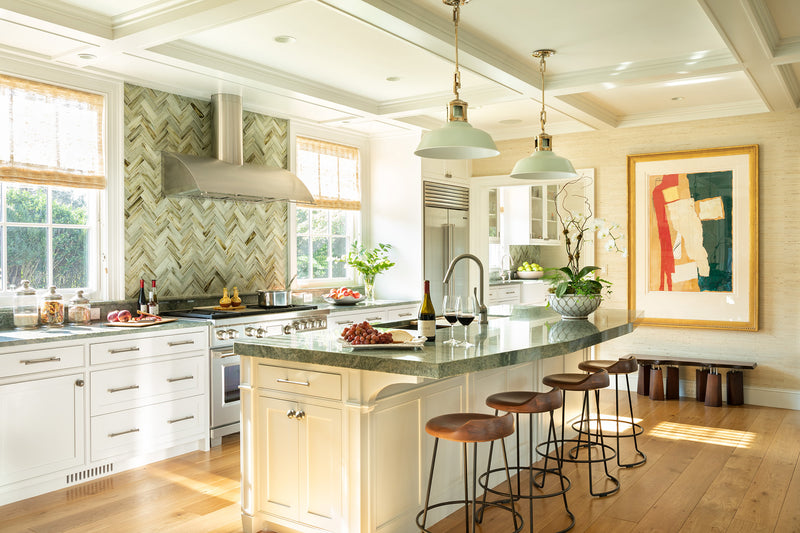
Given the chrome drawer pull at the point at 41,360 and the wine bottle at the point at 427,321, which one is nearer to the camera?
the wine bottle at the point at 427,321

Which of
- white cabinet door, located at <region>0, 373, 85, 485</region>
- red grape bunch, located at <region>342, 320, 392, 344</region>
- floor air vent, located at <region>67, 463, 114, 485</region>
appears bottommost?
floor air vent, located at <region>67, 463, 114, 485</region>

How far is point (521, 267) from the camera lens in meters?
8.97

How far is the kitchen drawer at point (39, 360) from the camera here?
353cm

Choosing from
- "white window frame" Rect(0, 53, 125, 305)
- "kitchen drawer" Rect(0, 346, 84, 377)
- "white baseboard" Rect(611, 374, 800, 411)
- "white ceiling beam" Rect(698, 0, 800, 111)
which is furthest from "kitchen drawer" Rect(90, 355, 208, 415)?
"white baseboard" Rect(611, 374, 800, 411)

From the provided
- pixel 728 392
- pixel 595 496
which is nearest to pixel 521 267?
pixel 728 392

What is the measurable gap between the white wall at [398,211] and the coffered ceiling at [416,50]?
3.04 ft

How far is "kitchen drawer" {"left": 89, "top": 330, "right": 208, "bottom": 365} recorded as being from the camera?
3967mm

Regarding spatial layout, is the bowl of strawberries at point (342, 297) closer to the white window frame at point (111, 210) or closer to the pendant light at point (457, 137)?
the white window frame at point (111, 210)

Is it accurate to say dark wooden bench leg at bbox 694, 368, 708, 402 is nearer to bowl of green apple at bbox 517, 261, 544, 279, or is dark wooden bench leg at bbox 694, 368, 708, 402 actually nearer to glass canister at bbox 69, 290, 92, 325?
bowl of green apple at bbox 517, 261, 544, 279

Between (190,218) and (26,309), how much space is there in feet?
4.94

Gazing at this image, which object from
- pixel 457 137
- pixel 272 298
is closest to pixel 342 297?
pixel 272 298

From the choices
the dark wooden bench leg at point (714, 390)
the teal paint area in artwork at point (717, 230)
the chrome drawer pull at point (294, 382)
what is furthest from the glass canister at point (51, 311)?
the teal paint area in artwork at point (717, 230)

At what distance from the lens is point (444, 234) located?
716cm

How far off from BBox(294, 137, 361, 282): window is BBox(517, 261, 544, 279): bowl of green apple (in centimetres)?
282
